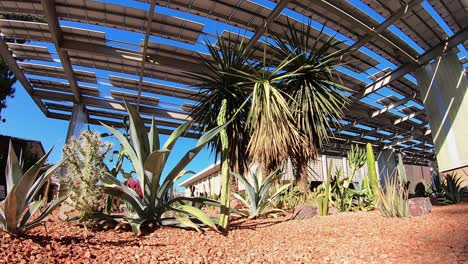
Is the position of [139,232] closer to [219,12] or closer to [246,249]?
[246,249]

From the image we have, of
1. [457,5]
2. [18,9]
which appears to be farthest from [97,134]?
[457,5]

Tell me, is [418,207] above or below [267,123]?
below

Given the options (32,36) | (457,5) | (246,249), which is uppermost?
(457,5)

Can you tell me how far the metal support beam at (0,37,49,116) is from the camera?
35.3ft

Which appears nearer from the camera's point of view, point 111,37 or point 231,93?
point 231,93

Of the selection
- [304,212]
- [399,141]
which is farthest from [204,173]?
[304,212]

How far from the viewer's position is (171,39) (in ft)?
33.7

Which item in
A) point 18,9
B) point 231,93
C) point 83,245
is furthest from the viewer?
point 18,9

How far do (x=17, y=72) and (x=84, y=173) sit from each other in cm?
1142


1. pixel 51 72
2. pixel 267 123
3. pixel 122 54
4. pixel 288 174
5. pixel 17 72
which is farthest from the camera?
pixel 288 174

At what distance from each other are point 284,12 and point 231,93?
15.5 ft

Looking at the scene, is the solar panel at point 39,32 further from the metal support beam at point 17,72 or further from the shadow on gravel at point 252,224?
the shadow on gravel at point 252,224

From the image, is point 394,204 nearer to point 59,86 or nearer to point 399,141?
point 59,86

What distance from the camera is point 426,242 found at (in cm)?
285
